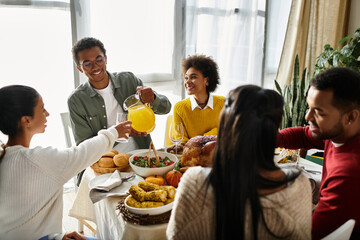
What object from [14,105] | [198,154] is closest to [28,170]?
[14,105]

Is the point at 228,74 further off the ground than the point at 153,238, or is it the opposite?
the point at 228,74

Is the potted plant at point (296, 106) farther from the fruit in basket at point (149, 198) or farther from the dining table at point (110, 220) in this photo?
the fruit in basket at point (149, 198)

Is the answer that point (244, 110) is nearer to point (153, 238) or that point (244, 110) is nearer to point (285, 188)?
point (285, 188)

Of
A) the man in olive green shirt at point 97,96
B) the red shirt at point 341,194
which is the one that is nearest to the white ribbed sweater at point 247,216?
the red shirt at point 341,194

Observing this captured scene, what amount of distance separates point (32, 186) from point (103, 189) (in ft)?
0.93

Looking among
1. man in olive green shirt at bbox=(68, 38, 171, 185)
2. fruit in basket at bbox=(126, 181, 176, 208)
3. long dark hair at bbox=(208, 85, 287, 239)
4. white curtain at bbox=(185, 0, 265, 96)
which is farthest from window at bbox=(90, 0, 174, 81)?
long dark hair at bbox=(208, 85, 287, 239)

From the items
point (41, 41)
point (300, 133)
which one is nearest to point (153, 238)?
point (300, 133)

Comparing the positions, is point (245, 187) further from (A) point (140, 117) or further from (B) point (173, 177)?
(A) point (140, 117)

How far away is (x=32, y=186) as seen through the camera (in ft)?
3.92

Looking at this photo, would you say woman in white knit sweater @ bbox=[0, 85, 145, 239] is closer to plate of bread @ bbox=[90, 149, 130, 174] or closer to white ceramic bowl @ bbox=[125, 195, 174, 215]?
plate of bread @ bbox=[90, 149, 130, 174]

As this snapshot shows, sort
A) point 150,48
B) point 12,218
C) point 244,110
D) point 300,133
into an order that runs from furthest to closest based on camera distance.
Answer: point 150,48, point 300,133, point 12,218, point 244,110

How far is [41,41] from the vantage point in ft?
8.01

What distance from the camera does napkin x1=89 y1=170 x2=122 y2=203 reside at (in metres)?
1.24

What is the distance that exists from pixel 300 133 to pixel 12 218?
1397 millimetres
